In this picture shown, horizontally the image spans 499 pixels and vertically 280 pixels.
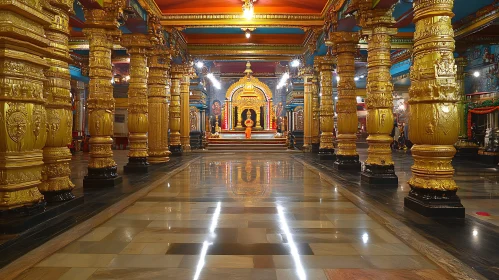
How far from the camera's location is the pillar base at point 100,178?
6.51 metres

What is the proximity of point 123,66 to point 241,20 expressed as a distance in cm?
1191

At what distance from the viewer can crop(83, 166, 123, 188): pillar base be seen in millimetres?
6508

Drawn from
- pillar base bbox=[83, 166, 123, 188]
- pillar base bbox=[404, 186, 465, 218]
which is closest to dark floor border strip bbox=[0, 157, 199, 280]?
pillar base bbox=[83, 166, 123, 188]

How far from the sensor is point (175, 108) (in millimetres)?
12922

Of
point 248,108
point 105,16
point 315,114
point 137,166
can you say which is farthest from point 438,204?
point 248,108

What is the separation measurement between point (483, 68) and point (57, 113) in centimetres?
1573

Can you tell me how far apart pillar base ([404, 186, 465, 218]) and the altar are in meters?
23.5

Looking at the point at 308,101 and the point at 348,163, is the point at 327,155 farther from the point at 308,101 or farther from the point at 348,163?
the point at 308,101

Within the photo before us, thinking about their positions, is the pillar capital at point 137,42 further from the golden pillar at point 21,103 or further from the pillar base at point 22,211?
the pillar base at point 22,211

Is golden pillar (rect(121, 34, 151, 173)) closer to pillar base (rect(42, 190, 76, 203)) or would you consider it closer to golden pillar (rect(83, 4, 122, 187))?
golden pillar (rect(83, 4, 122, 187))

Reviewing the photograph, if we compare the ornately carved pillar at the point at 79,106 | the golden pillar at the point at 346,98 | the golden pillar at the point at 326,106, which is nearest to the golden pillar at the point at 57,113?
the golden pillar at the point at 346,98

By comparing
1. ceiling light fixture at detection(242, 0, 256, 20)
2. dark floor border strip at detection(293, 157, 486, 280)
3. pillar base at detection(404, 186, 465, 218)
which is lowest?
dark floor border strip at detection(293, 157, 486, 280)

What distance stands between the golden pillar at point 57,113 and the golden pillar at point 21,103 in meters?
0.83

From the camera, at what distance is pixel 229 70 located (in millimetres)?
25422
